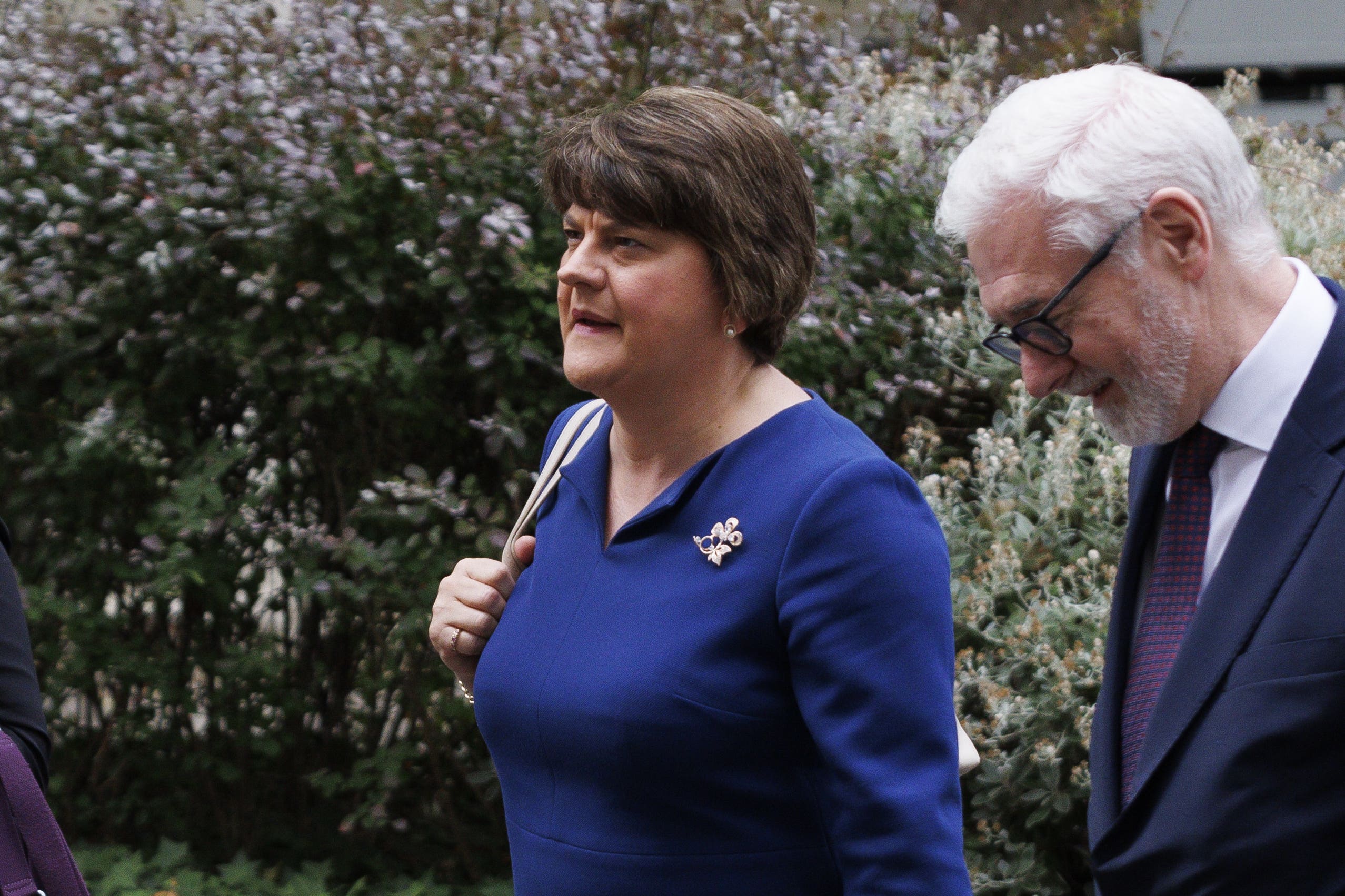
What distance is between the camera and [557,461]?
87.5 inches

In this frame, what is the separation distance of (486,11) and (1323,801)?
3446mm

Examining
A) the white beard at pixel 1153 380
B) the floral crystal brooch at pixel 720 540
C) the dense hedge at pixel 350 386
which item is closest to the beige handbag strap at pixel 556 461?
the floral crystal brooch at pixel 720 540

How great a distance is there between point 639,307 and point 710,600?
44cm

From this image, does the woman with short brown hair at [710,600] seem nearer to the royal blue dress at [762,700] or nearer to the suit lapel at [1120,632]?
the royal blue dress at [762,700]

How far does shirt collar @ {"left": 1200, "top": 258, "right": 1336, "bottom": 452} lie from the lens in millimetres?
1546

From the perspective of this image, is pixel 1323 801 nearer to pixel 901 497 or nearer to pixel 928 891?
pixel 928 891

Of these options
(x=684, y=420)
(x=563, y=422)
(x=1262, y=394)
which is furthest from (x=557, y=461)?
(x=1262, y=394)

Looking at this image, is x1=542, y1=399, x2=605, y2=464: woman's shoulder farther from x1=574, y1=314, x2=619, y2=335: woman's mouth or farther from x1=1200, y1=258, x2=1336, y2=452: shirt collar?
x1=1200, y1=258, x2=1336, y2=452: shirt collar

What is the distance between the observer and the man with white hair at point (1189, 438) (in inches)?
54.1

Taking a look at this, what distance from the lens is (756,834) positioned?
5.73ft

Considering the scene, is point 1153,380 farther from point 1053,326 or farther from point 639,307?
point 639,307

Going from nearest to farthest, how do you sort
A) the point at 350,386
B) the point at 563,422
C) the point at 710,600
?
the point at 710,600 < the point at 563,422 < the point at 350,386

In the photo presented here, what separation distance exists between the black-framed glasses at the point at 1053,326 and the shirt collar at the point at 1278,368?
8.1 inches

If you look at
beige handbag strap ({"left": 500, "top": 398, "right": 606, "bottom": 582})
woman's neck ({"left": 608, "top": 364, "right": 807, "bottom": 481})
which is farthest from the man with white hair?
beige handbag strap ({"left": 500, "top": 398, "right": 606, "bottom": 582})
